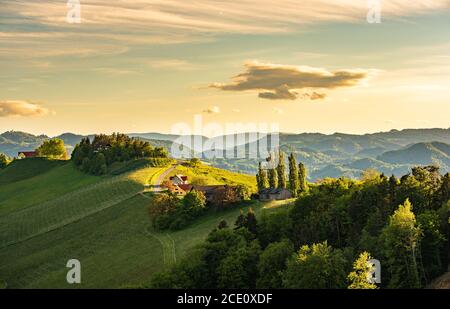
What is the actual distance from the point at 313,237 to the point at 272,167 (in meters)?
79.4

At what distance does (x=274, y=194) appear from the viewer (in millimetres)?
132250

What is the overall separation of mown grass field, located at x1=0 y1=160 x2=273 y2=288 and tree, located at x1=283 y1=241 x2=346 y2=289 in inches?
1176

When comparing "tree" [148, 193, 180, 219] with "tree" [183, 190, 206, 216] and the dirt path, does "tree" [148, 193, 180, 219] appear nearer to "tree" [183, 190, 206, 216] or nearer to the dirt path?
"tree" [183, 190, 206, 216]

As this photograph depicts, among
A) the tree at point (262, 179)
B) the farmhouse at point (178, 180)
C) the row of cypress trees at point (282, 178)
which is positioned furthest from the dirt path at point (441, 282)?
the farmhouse at point (178, 180)

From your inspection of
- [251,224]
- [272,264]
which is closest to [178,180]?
[251,224]

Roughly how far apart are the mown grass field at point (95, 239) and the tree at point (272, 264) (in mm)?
21767

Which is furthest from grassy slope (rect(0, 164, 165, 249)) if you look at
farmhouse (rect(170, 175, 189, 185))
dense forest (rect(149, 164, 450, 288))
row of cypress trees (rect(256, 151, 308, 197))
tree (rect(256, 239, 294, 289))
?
tree (rect(256, 239, 294, 289))

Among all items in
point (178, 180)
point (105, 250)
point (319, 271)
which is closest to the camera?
point (319, 271)

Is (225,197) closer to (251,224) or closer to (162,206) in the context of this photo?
(162,206)

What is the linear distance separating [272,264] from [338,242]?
479 inches

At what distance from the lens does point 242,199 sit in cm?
11900

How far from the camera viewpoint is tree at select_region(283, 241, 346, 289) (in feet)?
194
